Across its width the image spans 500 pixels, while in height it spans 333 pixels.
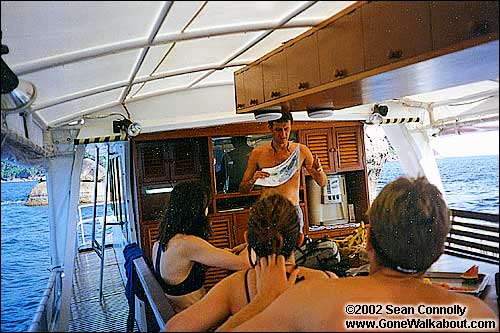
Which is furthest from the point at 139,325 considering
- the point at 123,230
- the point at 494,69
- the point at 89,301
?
the point at 123,230

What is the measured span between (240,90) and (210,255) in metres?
0.39

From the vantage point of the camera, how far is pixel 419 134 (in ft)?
3.49

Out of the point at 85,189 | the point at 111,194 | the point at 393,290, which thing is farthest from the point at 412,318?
the point at 111,194

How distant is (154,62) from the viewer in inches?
45.8

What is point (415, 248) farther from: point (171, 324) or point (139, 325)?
point (139, 325)

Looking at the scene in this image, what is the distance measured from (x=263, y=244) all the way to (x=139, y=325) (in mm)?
311

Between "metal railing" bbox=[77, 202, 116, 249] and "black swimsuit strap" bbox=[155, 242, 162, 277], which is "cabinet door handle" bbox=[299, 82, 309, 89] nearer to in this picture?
"black swimsuit strap" bbox=[155, 242, 162, 277]

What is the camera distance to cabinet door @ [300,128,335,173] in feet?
4.50

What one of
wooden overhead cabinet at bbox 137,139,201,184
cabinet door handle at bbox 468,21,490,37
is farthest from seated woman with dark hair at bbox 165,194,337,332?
wooden overhead cabinet at bbox 137,139,201,184

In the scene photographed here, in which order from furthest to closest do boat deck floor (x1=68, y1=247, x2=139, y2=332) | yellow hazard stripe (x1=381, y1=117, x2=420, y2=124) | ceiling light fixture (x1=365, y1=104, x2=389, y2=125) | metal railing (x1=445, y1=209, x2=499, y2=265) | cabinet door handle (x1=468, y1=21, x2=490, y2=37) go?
ceiling light fixture (x1=365, y1=104, x2=389, y2=125)
yellow hazard stripe (x1=381, y1=117, x2=420, y2=124)
boat deck floor (x1=68, y1=247, x2=139, y2=332)
metal railing (x1=445, y1=209, x2=499, y2=265)
cabinet door handle (x1=468, y1=21, x2=490, y2=37)

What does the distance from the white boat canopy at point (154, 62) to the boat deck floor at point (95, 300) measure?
307 millimetres

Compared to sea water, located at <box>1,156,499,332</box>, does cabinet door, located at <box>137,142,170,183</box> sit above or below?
above

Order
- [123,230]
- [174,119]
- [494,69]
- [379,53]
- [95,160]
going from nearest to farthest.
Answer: [494,69] → [379,53] → [174,119] → [95,160] → [123,230]

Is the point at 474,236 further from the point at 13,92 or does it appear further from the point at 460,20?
the point at 13,92
